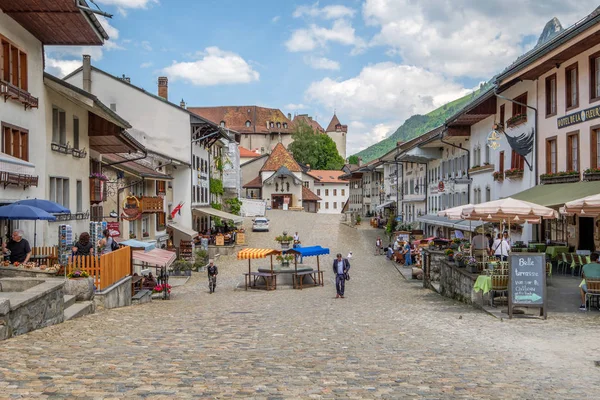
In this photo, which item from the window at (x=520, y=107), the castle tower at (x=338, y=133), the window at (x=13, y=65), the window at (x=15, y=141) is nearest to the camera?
the window at (x=13, y=65)

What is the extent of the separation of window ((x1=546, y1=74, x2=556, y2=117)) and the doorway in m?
4.53

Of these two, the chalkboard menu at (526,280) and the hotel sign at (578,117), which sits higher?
the hotel sign at (578,117)

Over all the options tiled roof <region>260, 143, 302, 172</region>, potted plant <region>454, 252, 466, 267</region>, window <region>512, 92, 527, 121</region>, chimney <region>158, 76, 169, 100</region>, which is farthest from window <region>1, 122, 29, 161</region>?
tiled roof <region>260, 143, 302, 172</region>

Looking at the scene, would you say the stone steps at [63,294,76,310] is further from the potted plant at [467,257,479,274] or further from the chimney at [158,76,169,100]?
the chimney at [158,76,169,100]

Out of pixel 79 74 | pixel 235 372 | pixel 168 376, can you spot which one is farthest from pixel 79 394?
pixel 79 74

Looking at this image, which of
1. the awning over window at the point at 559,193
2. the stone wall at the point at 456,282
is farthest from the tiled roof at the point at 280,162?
the stone wall at the point at 456,282

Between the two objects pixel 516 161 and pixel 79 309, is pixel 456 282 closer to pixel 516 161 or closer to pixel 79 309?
pixel 79 309

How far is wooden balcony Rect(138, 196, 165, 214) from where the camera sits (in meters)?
34.7

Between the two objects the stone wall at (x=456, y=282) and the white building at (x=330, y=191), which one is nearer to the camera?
the stone wall at (x=456, y=282)

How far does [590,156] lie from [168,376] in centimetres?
1858

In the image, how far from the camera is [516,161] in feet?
100

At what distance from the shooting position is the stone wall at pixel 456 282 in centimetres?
1845

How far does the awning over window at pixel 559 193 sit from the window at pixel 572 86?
2942 mm

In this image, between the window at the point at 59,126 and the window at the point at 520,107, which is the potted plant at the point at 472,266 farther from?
the window at the point at 59,126
